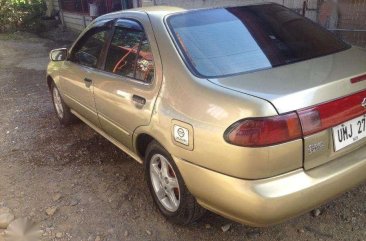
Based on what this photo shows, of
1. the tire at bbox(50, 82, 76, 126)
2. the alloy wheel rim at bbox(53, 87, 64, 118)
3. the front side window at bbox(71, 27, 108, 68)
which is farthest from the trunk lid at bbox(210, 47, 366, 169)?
the alloy wheel rim at bbox(53, 87, 64, 118)

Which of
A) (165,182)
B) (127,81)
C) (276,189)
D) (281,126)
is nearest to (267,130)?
(281,126)

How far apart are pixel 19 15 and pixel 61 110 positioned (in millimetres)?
11813

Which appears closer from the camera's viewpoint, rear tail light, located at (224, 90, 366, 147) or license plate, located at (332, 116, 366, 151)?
rear tail light, located at (224, 90, 366, 147)

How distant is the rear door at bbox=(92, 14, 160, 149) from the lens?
9.77 feet

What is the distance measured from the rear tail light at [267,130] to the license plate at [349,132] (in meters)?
0.30

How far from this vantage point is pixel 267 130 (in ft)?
7.21

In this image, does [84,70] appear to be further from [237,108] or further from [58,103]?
[237,108]

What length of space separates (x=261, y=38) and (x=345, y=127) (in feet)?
2.95

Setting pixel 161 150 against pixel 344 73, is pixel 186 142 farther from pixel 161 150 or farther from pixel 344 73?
pixel 344 73

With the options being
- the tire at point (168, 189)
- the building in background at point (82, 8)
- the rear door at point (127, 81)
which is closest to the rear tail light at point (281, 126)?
the tire at point (168, 189)

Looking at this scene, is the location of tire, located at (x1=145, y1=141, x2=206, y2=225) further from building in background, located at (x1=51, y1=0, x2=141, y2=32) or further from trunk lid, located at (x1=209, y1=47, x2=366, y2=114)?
building in background, located at (x1=51, y1=0, x2=141, y2=32)

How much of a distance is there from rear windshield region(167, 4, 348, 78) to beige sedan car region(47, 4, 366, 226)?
0.01 metres

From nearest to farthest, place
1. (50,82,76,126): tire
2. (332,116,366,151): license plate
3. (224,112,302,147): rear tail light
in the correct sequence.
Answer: (224,112,302,147): rear tail light, (332,116,366,151): license plate, (50,82,76,126): tire

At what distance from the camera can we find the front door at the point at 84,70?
3.93 meters
